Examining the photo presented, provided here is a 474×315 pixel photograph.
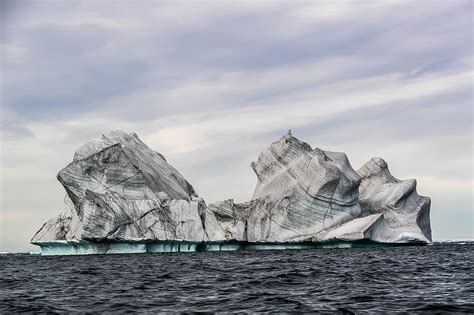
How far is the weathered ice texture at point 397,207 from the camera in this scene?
52.0 m

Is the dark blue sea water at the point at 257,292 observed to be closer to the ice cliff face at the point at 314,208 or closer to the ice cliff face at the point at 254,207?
the ice cliff face at the point at 254,207

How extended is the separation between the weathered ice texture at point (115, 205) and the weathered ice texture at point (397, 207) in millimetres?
14041

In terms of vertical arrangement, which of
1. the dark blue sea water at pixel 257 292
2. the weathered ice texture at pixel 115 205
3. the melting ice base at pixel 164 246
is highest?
the weathered ice texture at pixel 115 205

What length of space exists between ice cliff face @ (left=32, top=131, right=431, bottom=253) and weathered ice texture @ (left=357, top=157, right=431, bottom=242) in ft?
0.26

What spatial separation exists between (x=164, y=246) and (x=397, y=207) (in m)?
18.5

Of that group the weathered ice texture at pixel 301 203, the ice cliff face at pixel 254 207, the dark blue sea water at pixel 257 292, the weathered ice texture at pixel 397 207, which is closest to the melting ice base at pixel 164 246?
the ice cliff face at pixel 254 207

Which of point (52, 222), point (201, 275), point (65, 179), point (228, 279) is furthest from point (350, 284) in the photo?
point (52, 222)

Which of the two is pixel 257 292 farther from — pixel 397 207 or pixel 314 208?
pixel 397 207

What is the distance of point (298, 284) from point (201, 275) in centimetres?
575

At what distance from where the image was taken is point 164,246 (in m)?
50.4

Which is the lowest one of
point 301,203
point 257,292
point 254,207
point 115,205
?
point 257,292

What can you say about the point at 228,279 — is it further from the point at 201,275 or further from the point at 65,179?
the point at 65,179

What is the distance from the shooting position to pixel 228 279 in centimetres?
2152

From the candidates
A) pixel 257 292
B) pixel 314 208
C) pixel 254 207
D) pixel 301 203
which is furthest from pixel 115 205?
pixel 257 292
